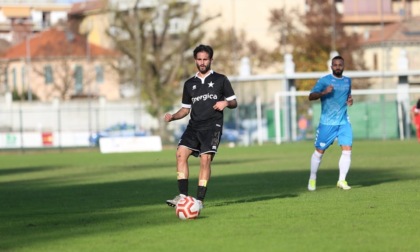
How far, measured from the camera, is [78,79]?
108 m

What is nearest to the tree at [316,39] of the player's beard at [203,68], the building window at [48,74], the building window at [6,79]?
the building window at [48,74]

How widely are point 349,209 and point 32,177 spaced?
18.6 metres

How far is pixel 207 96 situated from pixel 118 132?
58.6 metres

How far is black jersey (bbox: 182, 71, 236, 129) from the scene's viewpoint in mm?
17297

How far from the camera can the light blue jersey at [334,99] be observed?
72.0 ft

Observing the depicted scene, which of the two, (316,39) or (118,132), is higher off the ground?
(316,39)

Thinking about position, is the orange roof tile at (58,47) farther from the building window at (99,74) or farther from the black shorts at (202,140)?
the black shorts at (202,140)

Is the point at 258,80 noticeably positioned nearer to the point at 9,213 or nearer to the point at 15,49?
the point at 15,49

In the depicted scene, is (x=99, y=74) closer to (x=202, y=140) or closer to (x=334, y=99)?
(x=334, y=99)

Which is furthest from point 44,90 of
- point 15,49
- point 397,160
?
point 397,160

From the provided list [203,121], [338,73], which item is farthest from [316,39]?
[203,121]

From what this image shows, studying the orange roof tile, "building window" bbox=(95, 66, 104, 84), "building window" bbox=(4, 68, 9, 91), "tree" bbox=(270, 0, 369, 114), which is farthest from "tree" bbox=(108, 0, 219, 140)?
"building window" bbox=(4, 68, 9, 91)

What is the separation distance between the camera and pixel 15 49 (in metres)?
115

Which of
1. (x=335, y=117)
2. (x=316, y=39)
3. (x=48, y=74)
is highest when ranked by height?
(x=316, y=39)
